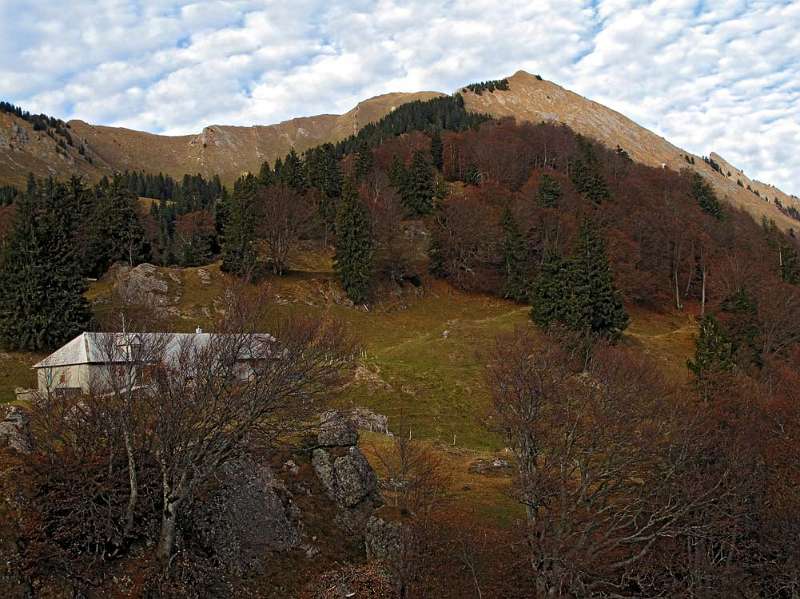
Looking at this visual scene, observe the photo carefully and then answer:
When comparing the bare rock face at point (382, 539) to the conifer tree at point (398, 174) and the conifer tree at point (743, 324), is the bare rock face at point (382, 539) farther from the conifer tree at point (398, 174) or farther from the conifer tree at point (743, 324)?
the conifer tree at point (398, 174)

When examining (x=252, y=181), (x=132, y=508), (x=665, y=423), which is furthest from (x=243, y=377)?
(x=252, y=181)

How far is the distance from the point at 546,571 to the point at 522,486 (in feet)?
11.3

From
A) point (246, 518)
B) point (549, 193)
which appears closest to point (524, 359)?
point (246, 518)

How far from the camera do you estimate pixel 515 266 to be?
3113 inches

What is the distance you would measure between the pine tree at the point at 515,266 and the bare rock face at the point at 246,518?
5606 centimetres

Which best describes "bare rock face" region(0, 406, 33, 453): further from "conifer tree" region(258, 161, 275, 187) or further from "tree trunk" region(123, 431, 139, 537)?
"conifer tree" region(258, 161, 275, 187)

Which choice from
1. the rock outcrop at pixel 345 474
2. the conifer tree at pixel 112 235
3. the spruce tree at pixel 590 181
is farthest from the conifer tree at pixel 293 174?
the rock outcrop at pixel 345 474

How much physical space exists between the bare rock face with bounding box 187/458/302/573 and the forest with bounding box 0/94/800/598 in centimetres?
66

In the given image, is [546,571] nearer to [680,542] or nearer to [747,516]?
[680,542]

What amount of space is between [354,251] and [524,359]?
44584 millimetres

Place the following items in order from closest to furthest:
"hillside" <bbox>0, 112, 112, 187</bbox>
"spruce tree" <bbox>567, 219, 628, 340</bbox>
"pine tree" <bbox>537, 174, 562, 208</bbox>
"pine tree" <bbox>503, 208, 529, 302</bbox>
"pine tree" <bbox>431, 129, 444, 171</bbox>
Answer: "spruce tree" <bbox>567, 219, 628, 340</bbox> < "pine tree" <bbox>503, 208, 529, 302</bbox> < "pine tree" <bbox>537, 174, 562, 208</bbox> < "pine tree" <bbox>431, 129, 444, 171</bbox> < "hillside" <bbox>0, 112, 112, 187</bbox>

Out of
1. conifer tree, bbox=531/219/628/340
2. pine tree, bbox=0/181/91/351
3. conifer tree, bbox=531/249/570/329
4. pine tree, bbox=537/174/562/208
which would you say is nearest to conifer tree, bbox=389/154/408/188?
pine tree, bbox=537/174/562/208

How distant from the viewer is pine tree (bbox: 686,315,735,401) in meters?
40.3

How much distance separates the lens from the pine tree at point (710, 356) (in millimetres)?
40312
